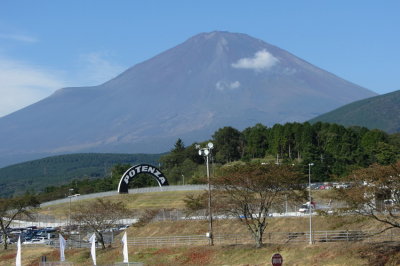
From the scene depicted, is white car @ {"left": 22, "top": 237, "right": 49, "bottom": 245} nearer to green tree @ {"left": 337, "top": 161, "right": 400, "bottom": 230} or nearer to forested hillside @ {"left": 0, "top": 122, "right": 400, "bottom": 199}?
green tree @ {"left": 337, "top": 161, "right": 400, "bottom": 230}

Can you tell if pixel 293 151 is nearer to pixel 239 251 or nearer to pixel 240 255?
pixel 239 251

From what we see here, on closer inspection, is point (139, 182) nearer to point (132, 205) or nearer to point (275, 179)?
point (132, 205)

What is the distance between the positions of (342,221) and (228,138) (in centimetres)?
12513

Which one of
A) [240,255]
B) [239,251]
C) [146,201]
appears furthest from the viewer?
[146,201]

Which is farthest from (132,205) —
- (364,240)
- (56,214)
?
(364,240)

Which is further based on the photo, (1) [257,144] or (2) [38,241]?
(1) [257,144]

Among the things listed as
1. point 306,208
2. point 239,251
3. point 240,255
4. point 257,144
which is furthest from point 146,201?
point 240,255

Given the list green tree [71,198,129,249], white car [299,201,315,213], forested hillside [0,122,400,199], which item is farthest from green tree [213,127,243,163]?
green tree [71,198,129,249]

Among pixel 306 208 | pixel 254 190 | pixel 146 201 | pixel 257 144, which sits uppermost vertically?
pixel 257 144

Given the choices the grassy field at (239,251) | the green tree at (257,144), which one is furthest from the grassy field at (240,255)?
the green tree at (257,144)

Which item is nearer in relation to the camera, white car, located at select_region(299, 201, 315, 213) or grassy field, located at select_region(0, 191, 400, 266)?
grassy field, located at select_region(0, 191, 400, 266)

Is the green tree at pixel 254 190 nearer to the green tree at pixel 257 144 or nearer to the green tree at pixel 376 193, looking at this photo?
the green tree at pixel 376 193

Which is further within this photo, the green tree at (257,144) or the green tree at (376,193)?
the green tree at (257,144)

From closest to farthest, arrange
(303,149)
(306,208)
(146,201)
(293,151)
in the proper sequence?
(306,208) < (146,201) < (303,149) < (293,151)
